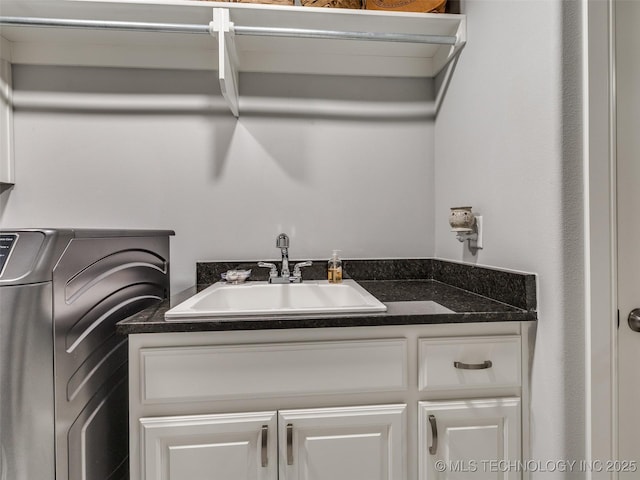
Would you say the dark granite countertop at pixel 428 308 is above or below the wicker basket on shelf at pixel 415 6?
below

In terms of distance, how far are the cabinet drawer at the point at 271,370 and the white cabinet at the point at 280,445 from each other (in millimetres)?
62

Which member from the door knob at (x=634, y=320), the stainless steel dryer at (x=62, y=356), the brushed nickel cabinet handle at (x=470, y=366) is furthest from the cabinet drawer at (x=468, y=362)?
the stainless steel dryer at (x=62, y=356)

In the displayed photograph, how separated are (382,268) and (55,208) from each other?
1532 mm

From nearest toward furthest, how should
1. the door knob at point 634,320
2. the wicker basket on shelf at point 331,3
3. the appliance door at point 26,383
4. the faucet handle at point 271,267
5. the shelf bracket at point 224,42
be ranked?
the appliance door at point 26,383 → the door knob at point 634,320 → the shelf bracket at point 224,42 → the wicker basket on shelf at point 331,3 → the faucet handle at point 271,267

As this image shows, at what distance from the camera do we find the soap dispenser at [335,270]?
57.2 inches

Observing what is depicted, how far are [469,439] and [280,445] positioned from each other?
1.77ft

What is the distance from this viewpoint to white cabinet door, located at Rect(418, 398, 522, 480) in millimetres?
941

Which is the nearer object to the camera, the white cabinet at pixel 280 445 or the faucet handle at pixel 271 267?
the white cabinet at pixel 280 445

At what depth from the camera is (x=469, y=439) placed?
3.10 ft

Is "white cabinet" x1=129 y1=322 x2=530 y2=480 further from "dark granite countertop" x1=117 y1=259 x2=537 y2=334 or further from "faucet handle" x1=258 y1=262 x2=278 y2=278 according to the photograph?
"faucet handle" x1=258 y1=262 x2=278 y2=278

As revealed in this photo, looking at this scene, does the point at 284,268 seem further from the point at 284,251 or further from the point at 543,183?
the point at 543,183

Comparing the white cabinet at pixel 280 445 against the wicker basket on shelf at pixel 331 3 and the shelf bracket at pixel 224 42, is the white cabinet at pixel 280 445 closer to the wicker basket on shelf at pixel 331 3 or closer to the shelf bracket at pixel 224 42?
the shelf bracket at pixel 224 42

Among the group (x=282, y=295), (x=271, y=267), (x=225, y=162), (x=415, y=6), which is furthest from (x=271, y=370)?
(x=415, y=6)

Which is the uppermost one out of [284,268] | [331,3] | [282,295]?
[331,3]
